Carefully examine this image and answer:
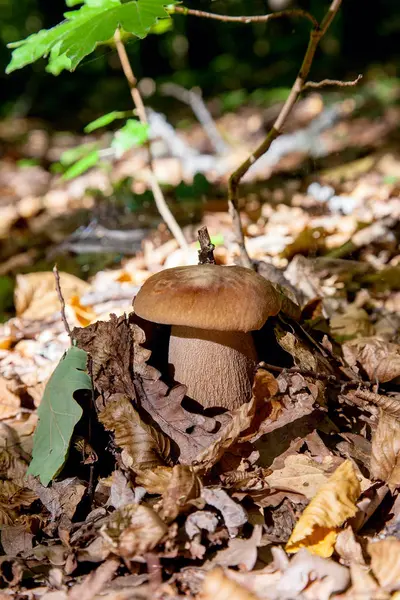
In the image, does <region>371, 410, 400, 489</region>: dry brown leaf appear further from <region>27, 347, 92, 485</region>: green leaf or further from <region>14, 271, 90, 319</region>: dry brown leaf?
<region>14, 271, 90, 319</region>: dry brown leaf

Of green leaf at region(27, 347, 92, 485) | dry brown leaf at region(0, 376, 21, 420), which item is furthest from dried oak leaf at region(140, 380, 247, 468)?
dry brown leaf at region(0, 376, 21, 420)

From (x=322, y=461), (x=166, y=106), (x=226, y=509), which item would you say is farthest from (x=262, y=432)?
(x=166, y=106)

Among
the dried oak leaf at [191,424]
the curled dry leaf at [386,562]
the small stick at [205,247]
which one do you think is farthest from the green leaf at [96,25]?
the curled dry leaf at [386,562]

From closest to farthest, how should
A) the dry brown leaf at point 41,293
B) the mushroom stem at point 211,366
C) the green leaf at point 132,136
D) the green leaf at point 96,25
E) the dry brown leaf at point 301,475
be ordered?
1. the dry brown leaf at point 301,475
2. the green leaf at point 96,25
3. the mushroom stem at point 211,366
4. the green leaf at point 132,136
5. the dry brown leaf at point 41,293

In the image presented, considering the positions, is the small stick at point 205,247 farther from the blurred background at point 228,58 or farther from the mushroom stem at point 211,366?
the blurred background at point 228,58

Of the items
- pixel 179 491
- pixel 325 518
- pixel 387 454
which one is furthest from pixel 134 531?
pixel 387 454

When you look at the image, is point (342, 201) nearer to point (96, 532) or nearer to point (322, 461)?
point (322, 461)
